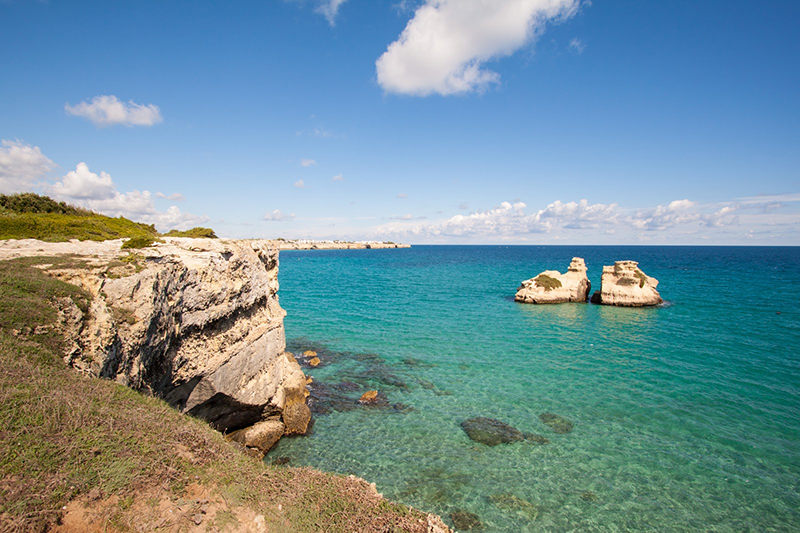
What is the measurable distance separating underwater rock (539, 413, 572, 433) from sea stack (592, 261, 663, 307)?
36.8m

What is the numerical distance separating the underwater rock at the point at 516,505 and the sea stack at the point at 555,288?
39.8 meters

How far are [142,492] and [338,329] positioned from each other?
28148mm

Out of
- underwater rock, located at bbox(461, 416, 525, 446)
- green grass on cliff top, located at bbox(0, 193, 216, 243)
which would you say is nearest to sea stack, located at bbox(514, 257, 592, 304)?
underwater rock, located at bbox(461, 416, 525, 446)

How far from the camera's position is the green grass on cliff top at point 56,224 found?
14.1 m

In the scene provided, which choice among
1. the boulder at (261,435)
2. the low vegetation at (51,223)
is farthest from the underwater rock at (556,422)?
the low vegetation at (51,223)

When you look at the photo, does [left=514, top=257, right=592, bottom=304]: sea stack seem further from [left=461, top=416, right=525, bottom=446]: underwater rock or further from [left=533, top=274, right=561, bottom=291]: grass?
[left=461, top=416, right=525, bottom=446]: underwater rock

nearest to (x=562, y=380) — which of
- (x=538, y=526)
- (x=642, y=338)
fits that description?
(x=538, y=526)

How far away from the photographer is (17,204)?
1797cm

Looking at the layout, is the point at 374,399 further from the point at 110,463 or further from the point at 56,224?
the point at 56,224

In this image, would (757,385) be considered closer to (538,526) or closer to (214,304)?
(538,526)

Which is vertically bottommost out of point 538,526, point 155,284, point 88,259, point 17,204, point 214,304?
point 538,526

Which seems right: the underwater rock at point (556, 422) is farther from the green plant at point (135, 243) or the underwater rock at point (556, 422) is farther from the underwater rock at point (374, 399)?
the green plant at point (135, 243)

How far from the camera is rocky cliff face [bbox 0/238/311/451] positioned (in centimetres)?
955

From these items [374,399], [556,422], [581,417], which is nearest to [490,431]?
[556,422]
